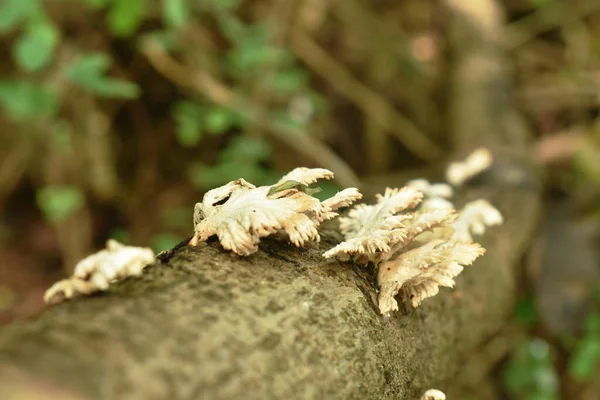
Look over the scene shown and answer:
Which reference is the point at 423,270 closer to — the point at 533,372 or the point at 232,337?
the point at 232,337

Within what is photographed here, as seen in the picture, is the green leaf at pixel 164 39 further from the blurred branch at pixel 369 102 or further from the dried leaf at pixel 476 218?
the dried leaf at pixel 476 218

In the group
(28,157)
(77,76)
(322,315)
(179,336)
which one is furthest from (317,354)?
(28,157)

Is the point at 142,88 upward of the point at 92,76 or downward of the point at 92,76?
upward

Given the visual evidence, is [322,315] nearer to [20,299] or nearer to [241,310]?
[241,310]

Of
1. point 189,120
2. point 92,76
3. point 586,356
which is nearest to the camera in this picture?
point 92,76

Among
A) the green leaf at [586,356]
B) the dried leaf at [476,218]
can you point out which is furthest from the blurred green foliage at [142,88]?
the green leaf at [586,356]

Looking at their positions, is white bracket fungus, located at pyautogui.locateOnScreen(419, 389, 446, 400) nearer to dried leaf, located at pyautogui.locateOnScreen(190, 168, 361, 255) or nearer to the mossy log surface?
the mossy log surface

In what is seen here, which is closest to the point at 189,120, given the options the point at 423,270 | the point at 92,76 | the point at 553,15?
the point at 92,76
